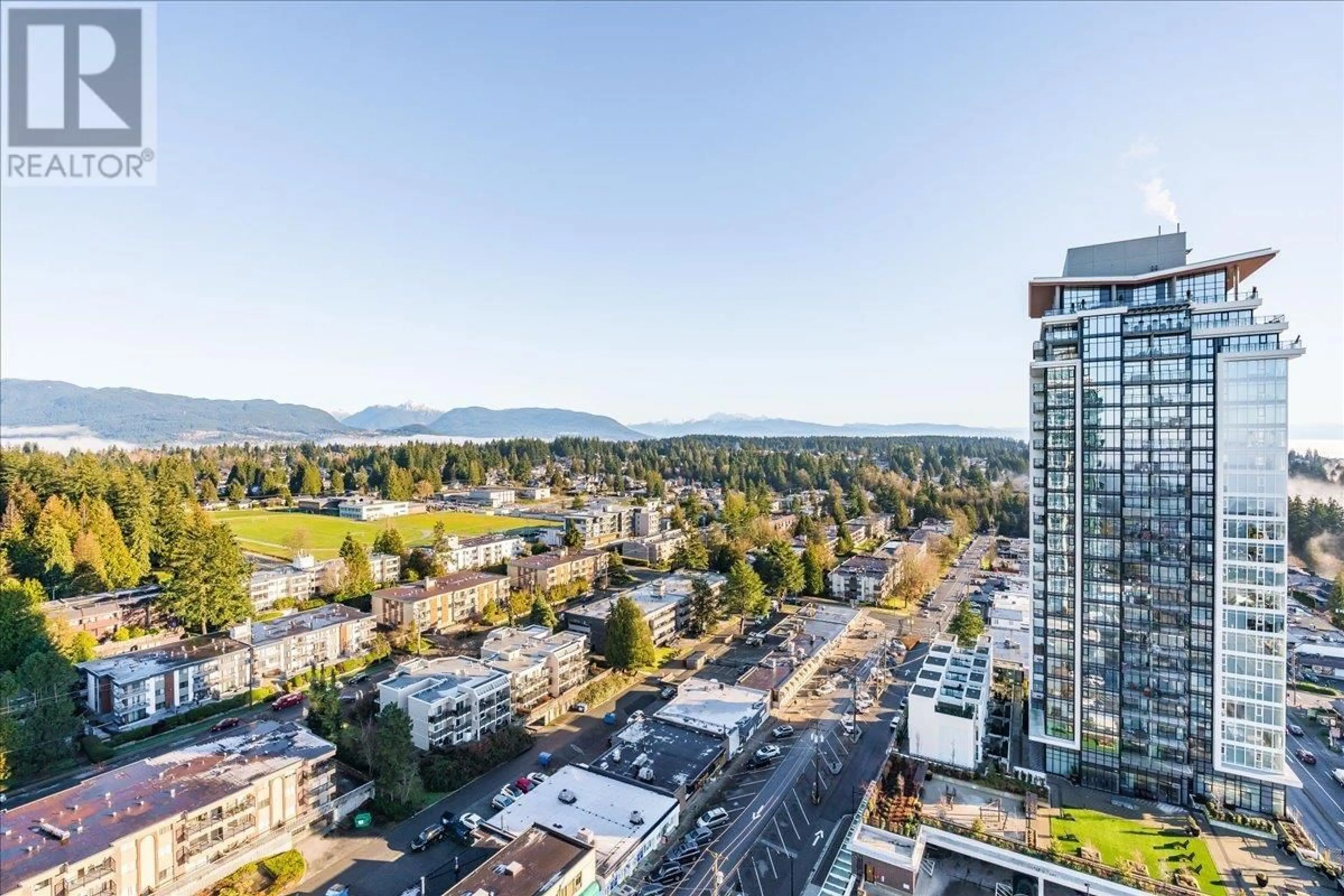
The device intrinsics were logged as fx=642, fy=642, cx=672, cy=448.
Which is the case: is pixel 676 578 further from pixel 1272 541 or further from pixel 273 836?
pixel 1272 541

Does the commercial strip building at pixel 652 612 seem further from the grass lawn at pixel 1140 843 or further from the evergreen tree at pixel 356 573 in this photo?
the grass lawn at pixel 1140 843

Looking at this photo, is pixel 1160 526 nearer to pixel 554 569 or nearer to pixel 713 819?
pixel 713 819

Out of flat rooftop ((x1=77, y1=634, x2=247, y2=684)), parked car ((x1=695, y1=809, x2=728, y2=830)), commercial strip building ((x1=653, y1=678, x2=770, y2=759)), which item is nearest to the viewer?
parked car ((x1=695, y1=809, x2=728, y2=830))

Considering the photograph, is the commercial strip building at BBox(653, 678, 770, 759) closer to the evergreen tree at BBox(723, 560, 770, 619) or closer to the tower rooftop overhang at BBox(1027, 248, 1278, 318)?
the evergreen tree at BBox(723, 560, 770, 619)

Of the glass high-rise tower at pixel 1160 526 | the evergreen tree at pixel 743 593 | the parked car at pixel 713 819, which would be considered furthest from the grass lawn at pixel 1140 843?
the evergreen tree at pixel 743 593

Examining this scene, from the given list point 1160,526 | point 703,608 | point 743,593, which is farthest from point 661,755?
point 1160,526

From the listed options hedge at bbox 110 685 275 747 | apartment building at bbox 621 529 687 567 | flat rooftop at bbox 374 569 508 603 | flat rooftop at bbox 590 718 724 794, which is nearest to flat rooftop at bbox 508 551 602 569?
flat rooftop at bbox 374 569 508 603
